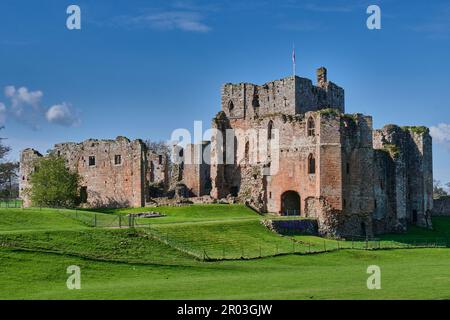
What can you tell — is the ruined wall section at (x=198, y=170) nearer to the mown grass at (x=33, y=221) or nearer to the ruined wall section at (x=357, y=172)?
the ruined wall section at (x=357, y=172)

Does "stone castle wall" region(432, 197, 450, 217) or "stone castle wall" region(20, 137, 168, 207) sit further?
"stone castle wall" region(432, 197, 450, 217)

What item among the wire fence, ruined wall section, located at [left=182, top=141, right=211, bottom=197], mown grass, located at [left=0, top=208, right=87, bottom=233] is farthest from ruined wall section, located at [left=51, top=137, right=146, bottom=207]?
mown grass, located at [left=0, top=208, right=87, bottom=233]

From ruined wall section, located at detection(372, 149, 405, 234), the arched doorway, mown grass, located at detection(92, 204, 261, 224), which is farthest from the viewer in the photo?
ruined wall section, located at detection(372, 149, 405, 234)

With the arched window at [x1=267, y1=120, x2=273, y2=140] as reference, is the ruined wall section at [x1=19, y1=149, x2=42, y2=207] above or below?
below

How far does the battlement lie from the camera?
70.9 m

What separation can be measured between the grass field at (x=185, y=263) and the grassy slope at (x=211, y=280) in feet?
0.14

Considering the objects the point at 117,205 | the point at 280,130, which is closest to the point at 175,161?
the point at 117,205

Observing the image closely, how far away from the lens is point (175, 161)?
77.3m

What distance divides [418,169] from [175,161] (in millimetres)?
26936

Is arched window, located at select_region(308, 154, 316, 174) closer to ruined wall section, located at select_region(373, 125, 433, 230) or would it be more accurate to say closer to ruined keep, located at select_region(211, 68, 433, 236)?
ruined keep, located at select_region(211, 68, 433, 236)

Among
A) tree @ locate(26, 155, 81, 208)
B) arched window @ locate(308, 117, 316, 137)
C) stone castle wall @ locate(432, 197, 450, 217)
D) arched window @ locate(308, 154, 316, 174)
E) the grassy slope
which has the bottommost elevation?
the grassy slope

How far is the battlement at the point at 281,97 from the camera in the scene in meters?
→ 70.9

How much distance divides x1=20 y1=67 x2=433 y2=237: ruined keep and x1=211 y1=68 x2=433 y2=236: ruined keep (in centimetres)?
10

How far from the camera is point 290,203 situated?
6488 cm
